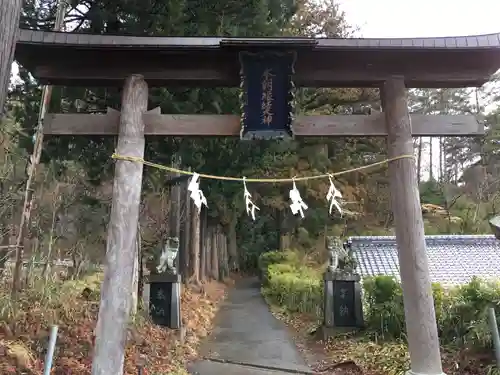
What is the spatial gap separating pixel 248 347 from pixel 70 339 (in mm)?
3968

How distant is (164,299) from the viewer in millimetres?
8547

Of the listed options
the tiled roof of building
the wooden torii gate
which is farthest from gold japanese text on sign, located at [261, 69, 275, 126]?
the tiled roof of building

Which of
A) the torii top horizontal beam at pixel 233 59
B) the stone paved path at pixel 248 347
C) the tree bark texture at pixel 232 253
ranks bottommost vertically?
the stone paved path at pixel 248 347

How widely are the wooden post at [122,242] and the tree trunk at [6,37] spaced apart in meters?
2.69

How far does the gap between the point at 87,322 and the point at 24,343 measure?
1.19 m

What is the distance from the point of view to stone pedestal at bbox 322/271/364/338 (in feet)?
28.7

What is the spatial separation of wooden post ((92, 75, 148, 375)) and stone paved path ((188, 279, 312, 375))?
2541 millimetres

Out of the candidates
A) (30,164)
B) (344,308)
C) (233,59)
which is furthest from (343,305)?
(30,164)

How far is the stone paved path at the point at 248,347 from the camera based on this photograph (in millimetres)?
7027

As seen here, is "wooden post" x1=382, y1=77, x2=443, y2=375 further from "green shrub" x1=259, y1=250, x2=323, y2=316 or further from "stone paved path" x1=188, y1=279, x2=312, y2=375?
"green shrub" x1=259, y1=250, x2=323, y2=316

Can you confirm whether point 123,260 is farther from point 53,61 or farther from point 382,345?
point 382,345

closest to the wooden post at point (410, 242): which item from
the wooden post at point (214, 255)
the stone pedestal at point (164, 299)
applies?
the stone pedestal at point (164, 299)

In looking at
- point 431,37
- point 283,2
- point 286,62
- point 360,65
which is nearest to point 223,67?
point 286,62

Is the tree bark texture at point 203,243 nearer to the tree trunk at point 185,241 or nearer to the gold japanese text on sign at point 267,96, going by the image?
the tree trunk at point 185,241
